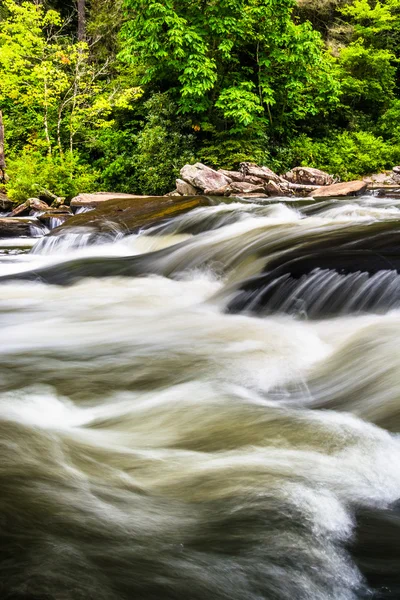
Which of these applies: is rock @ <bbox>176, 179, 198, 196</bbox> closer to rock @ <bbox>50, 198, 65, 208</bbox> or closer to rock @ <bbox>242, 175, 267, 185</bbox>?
Answer: rock @ <bbox>242, 175, 267, 185</bbox>

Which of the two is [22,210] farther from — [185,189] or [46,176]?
[185,189]

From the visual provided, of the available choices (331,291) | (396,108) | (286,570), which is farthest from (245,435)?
(396,108)

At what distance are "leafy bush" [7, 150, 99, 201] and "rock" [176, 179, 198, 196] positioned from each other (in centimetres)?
325

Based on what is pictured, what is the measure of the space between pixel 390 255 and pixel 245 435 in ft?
9.84

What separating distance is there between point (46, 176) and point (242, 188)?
5340mm

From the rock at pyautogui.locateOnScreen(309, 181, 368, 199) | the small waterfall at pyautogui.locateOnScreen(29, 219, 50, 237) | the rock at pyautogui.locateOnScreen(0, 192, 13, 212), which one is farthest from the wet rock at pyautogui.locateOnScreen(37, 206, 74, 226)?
the rock at pyautogui.locateOnScreen(309, 181, 368, 199)

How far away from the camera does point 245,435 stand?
7.88 ft

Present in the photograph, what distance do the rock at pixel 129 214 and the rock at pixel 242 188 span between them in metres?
3.74

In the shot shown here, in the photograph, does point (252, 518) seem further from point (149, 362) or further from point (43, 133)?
point (43, 133)

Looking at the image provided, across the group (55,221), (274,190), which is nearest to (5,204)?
(55,221)

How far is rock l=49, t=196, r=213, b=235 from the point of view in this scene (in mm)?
8828

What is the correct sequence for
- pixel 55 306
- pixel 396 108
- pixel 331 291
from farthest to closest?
pixel 396 108 < pixel 55 306 < pixel 331 291

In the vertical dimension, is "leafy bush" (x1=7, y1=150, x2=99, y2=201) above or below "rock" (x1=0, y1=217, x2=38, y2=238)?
above

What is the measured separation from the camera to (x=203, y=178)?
13.8m
